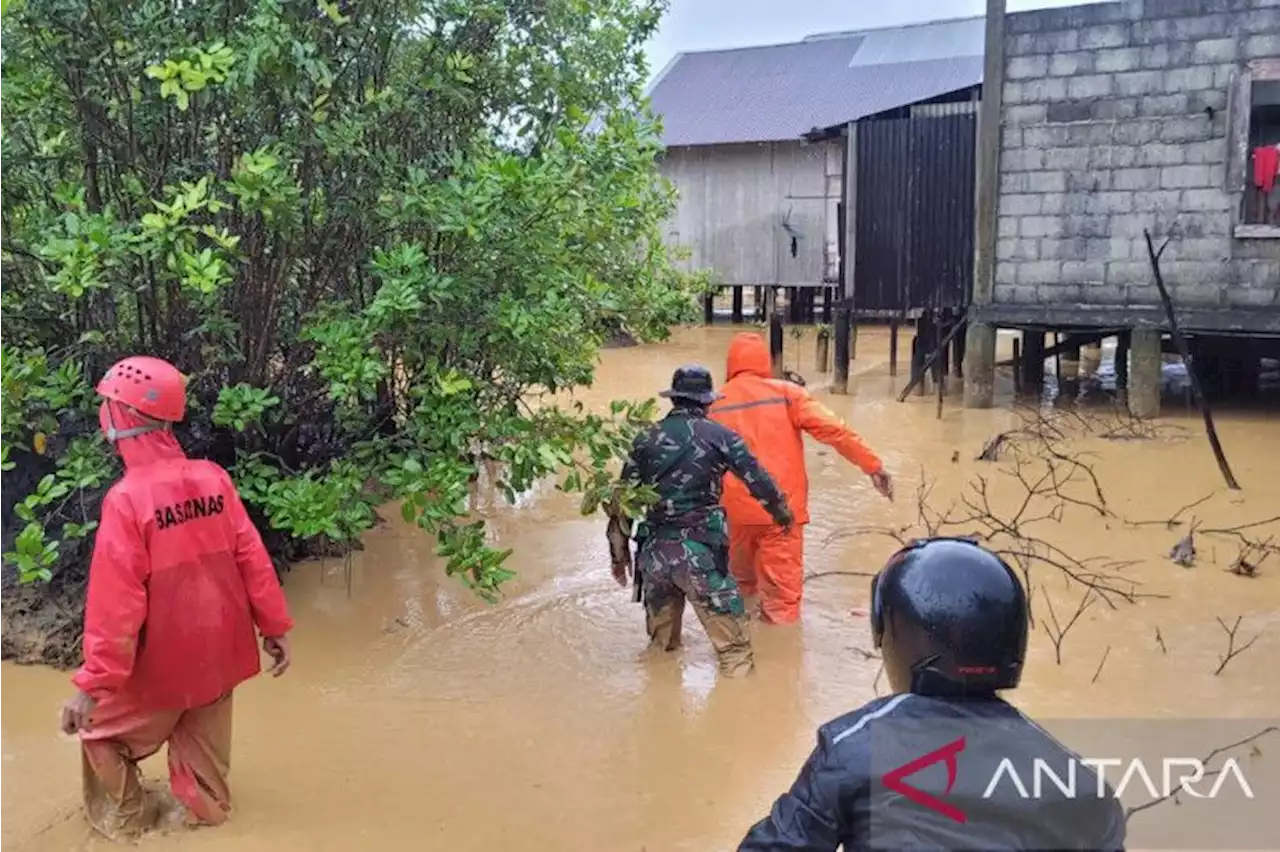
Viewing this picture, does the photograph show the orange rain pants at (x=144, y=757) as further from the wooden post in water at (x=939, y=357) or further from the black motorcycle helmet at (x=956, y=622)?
the wooden post in water at (x=939, y=357)

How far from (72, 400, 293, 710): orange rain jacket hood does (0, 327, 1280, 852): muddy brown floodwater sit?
0.61 meters

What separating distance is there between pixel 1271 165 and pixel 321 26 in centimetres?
916

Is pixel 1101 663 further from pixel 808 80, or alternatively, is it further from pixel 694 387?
pixel 808 80

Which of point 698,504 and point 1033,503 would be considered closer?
point 698,504

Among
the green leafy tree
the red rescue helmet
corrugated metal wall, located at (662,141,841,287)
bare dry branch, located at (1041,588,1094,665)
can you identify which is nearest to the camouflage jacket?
the green leafy tree

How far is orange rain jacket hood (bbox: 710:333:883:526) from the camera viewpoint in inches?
237

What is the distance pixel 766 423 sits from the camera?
6070 millimetres

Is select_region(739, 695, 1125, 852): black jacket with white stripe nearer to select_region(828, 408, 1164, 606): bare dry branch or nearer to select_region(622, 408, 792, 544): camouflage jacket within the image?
select_region(622, 408, 792, 544): camouflage jacket

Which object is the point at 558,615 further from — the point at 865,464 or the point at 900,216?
the point at 900,216

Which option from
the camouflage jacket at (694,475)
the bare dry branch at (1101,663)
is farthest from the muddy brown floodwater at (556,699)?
the camouflage jacket at (694,475)

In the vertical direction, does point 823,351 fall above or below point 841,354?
below

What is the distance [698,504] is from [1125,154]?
8.35 meters

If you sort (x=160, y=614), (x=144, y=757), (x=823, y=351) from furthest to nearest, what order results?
(x=823, y=351) → (x=144, y=757) → (x=160, y=614)

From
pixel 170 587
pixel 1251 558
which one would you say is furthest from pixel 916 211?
pixel 170 587
